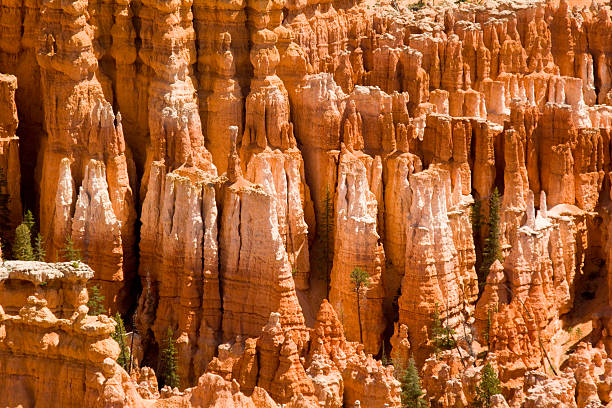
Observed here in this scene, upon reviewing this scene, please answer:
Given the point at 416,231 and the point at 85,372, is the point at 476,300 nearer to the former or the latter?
the point at 416,231

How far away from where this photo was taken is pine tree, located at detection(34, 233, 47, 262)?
55.8 metres

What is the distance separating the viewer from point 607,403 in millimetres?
54000

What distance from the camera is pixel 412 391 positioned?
52375 millimetres

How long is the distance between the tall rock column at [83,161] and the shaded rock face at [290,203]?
56 mm

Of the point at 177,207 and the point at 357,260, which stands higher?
the point at 177,207

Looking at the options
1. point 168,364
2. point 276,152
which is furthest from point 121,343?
point 276,152

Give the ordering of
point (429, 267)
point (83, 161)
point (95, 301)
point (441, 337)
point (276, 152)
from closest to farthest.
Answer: point (95, 301), point (441, 337), point (429, 267), point (83, 161), point (276, 152)

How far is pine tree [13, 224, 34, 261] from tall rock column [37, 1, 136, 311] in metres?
0.84

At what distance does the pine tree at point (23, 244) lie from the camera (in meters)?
55.4

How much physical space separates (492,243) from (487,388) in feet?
25.0

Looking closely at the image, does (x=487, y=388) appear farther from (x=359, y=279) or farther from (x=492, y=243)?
(x=492, y=243)

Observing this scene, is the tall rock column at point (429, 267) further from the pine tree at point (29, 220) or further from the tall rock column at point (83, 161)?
the pine tree at point (29, 220)

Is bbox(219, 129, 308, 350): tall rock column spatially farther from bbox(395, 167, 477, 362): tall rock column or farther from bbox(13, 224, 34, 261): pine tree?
bbox(13, 224, 34, 261): pine tree

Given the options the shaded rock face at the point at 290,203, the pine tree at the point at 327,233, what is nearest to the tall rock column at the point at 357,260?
the shaded rock face at the point at 290,203
